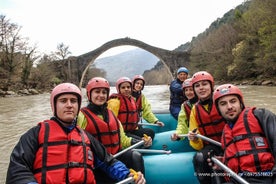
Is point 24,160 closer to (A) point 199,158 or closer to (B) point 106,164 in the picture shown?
(B) point 106,164

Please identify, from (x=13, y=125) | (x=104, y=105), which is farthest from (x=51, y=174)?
(x=13, y=125)

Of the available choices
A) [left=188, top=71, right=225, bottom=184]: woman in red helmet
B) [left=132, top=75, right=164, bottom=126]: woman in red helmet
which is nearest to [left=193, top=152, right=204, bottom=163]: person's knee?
[left=188, top=71, right=225, bottom=184]: woman in red helmet

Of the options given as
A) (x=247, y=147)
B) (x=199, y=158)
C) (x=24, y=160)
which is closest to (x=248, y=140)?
(x=247, y=147)

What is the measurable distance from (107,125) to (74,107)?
649mm

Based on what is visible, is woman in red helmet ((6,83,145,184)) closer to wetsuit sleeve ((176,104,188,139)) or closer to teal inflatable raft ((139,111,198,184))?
teal inflatable raft ((139,111,198,184))

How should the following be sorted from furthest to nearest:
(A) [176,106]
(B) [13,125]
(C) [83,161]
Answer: (B) [13,125], (A) [176,106], (C) [83,161]

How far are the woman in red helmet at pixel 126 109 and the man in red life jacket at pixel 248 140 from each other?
1.72m

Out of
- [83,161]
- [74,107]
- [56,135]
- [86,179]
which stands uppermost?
[74,107]

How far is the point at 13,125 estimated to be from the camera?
8.49 m

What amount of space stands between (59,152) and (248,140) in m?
1.39

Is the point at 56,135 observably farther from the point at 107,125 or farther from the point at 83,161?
the point at 107,125

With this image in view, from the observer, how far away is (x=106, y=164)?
6.91 ft

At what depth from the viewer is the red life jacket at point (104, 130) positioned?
254 cm

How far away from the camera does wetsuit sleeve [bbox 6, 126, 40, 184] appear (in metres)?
1.62
